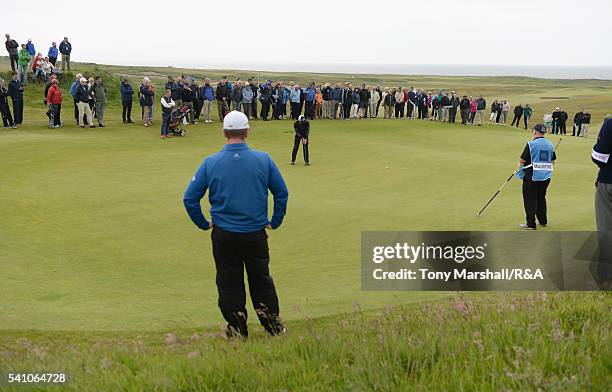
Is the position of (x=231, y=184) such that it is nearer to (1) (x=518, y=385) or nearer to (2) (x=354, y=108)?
(1) (x=518, y=385)

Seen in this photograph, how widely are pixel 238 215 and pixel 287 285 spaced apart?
3341 mm

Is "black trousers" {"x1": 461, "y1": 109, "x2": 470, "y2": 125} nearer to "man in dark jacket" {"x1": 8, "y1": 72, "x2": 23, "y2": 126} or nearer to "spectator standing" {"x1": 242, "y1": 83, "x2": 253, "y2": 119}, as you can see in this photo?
"spectator standing" {"x1": 242, "y1": 83, "x2": 253, "y2": 119}

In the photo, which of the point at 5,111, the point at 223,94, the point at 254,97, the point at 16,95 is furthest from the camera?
the point at 254,97

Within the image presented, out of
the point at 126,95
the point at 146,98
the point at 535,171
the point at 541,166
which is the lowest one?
the point at 535,171

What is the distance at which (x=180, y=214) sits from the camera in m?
14.9

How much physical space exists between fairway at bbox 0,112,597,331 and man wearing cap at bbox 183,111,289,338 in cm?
114

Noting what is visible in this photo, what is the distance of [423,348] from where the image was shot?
514cm

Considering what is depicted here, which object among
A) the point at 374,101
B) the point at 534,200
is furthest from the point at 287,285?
the point at 374,101

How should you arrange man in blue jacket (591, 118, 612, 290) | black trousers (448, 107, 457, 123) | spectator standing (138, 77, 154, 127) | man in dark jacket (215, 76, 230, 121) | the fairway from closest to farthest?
man in blue jacket (591, 118, 612, 290)
the fairway
spectator standing (138, 77, 154, 127)
man in dark jacket (215, 76, 230, 121)
black trousers (448, 107, 457, 123)

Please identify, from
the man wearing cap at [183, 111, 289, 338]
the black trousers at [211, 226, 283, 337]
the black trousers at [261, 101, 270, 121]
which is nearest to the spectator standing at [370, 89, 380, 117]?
the black trousers at [261, 101, 270, 121]

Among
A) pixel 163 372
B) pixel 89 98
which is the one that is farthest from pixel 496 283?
pixel 89 98

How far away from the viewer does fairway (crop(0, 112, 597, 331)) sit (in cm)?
881

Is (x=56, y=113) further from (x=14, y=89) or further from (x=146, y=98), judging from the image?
(x=146, y=98)

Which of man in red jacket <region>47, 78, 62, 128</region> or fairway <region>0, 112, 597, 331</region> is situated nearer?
fairway <region>0, 112, 597, 331</region>
